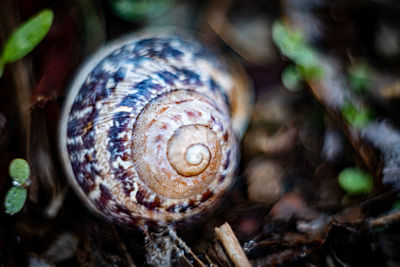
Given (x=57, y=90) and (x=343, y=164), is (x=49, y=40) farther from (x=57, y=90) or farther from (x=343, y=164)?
(x=343, y=164)

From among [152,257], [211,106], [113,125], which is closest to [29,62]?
[113,125]

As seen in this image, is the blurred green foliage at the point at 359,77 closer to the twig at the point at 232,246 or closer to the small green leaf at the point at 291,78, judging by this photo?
the small green leaf at the point at 291,78

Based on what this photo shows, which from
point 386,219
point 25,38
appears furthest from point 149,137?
point 386,219

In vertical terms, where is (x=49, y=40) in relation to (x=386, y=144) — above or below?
above

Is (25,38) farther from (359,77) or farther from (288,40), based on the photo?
(359,77)

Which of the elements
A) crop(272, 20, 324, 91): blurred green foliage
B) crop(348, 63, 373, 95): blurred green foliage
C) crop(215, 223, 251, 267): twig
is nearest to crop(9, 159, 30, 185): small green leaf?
crop(215, 223, 251, 267): twig

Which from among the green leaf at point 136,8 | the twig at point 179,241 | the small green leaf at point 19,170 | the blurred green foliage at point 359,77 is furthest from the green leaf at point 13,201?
the blurred green foliage at point 359,77

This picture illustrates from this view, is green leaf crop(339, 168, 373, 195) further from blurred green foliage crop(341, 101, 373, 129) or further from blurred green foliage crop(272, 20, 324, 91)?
blurred green foliage crop(272, 20, 324, 91)
